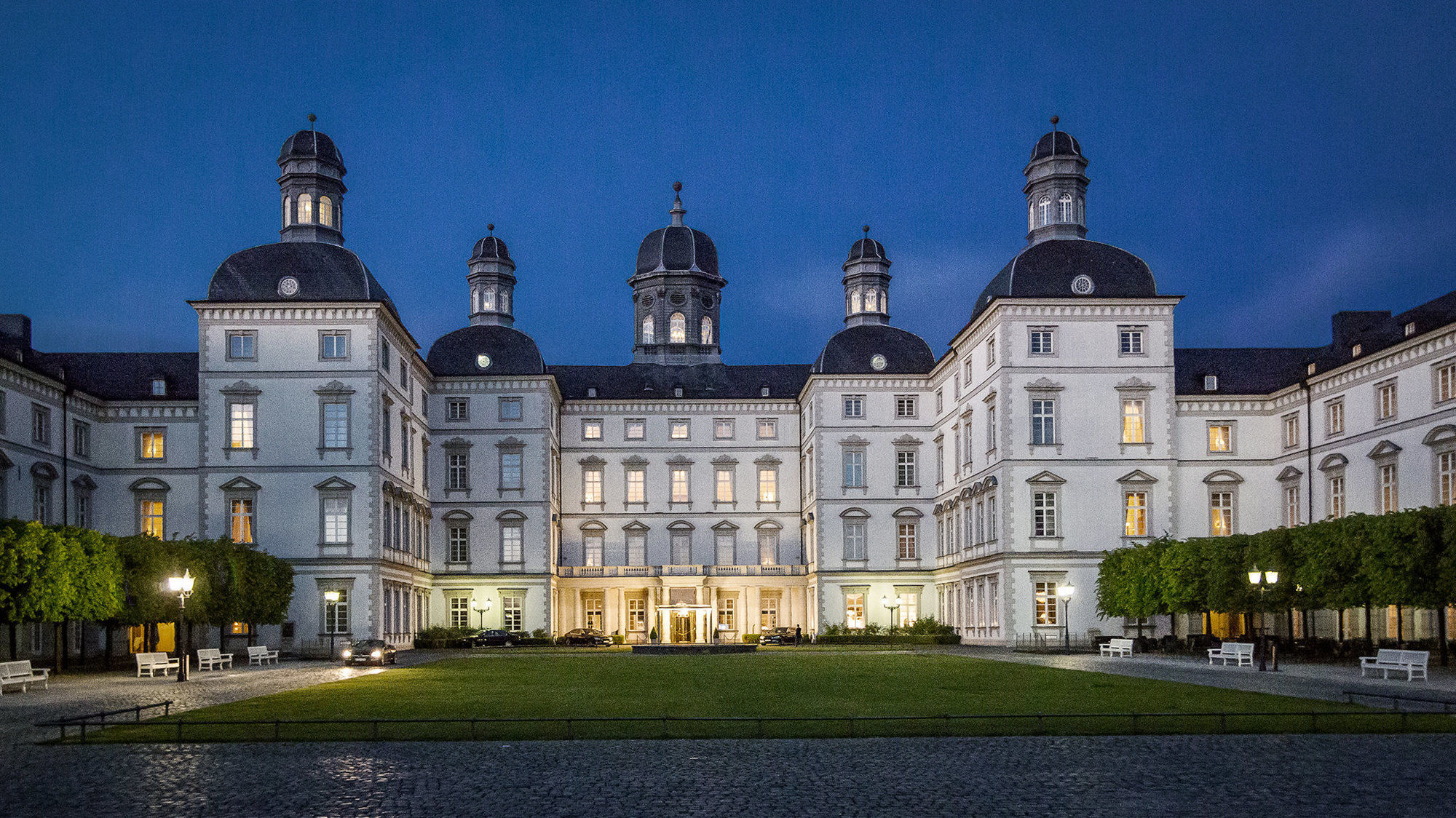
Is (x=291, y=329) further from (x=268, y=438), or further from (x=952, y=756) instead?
(x=952, y=756)

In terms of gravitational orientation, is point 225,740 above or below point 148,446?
below

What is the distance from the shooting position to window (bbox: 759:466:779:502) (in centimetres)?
7894

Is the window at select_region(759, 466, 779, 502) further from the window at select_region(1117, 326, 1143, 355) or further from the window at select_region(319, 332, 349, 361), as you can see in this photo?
the window at select_region(319, 332, 349, 361)

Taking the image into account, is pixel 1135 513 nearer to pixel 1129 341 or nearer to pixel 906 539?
pixel 1129 341

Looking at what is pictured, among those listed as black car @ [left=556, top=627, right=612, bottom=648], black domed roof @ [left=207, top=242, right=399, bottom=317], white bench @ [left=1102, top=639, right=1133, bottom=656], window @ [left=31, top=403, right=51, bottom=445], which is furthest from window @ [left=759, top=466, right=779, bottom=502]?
window @ [left=31, top=403, right=51, bottom=445]

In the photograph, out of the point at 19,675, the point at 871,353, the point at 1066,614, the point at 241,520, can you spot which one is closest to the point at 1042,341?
the point at 1066,614

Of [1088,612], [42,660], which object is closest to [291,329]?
[42,660]

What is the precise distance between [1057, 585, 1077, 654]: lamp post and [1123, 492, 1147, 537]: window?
145 inches

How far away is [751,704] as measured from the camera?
88.0 ft

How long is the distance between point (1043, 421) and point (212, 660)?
1334 inches

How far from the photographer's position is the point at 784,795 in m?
15.2

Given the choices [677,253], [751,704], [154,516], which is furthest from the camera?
[677,253]

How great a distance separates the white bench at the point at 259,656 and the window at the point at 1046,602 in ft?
99.3

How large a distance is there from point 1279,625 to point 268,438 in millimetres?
43910
